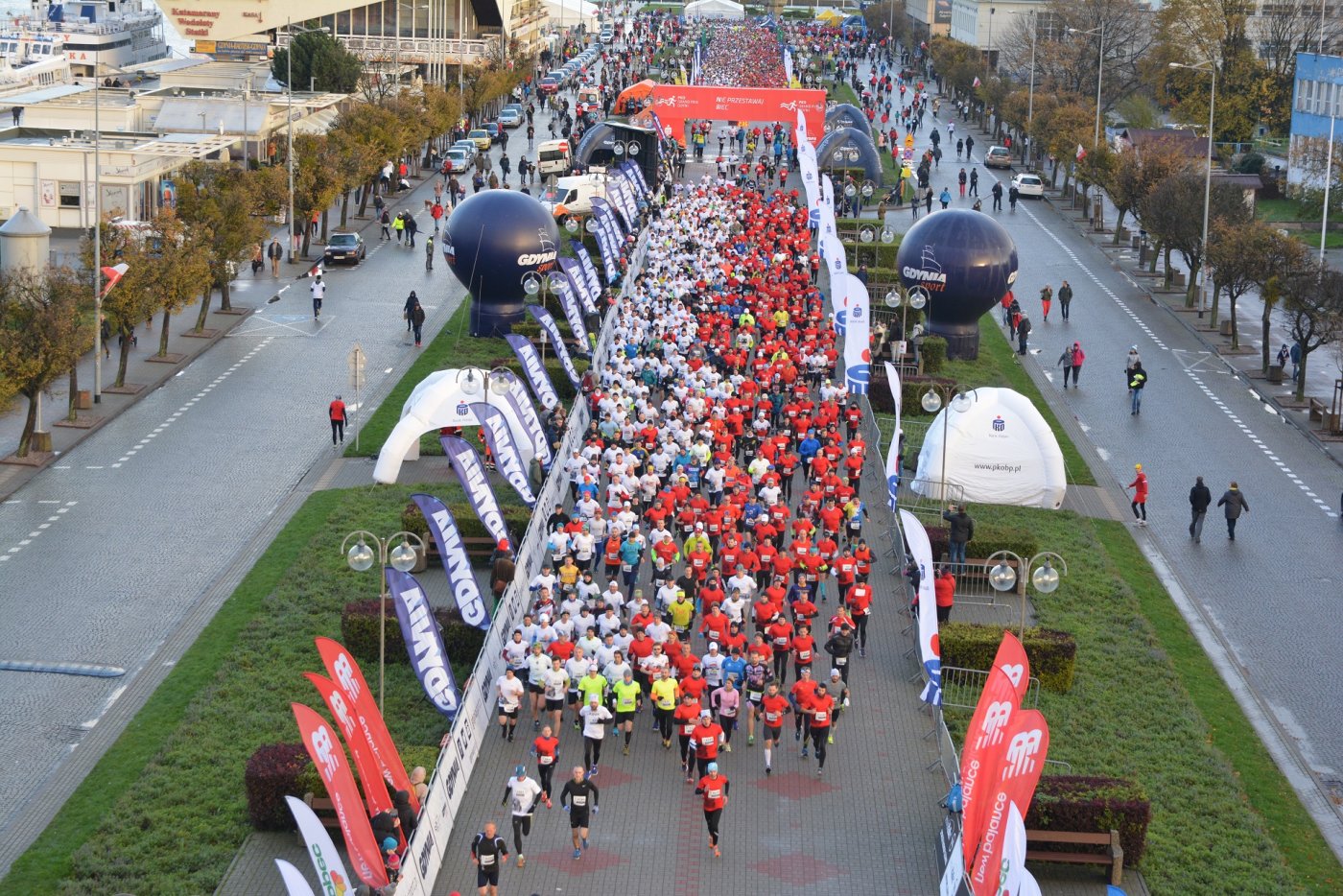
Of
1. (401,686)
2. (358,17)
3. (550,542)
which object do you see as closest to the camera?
(401,686)

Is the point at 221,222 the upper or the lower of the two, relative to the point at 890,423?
upper

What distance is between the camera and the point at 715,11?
544ft

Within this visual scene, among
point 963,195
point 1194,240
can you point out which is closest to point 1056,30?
point 963,195

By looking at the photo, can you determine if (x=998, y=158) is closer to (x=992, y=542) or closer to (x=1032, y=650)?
(x=992, y=542)

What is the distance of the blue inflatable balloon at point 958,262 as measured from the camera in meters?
49.1

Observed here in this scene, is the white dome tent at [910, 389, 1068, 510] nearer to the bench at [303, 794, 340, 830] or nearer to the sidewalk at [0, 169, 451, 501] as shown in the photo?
the sidewalk at [0, 169, 451, 501]

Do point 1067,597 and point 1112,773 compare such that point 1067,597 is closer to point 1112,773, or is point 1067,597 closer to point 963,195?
point 1112,773

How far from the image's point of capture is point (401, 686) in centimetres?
2770

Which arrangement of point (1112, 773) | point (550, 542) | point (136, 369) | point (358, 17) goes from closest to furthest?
point (1112, 773), point (550, 542), point (136, 369), point (358, 17)

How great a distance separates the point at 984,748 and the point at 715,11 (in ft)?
491

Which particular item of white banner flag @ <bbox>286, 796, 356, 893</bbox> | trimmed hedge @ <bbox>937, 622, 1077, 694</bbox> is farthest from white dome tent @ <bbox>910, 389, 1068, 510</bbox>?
white banner flag @ <bbox>286, 796, 356, 893</bbox>

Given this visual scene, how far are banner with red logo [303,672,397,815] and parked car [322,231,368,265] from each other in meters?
42.2

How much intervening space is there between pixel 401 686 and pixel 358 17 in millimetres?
91982

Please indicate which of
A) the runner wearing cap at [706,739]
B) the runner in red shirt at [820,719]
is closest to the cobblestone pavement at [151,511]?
the runner wearing cap at [706,739]
